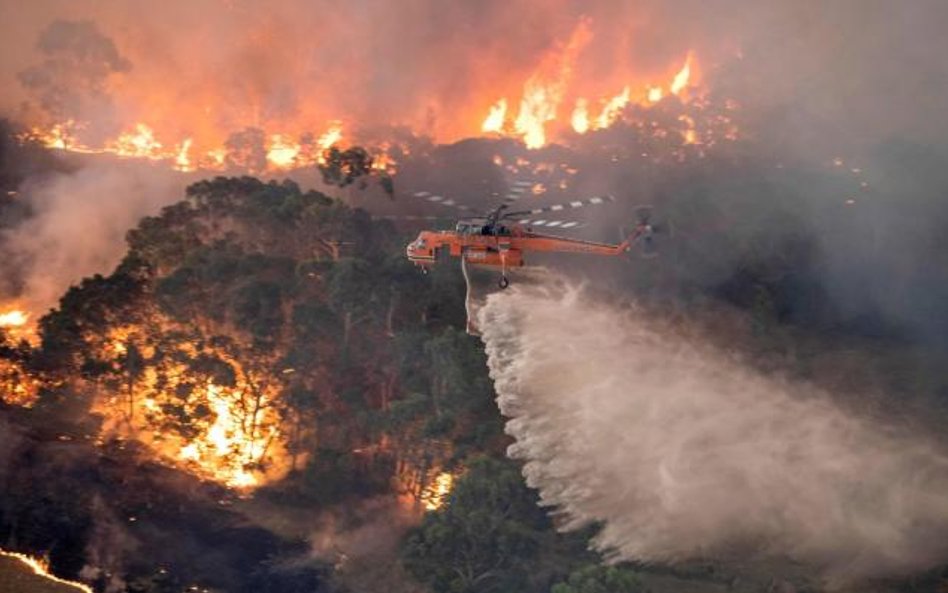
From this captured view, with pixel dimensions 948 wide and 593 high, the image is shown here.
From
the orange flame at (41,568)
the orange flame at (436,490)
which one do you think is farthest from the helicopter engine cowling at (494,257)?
the orange flame at (41,568)

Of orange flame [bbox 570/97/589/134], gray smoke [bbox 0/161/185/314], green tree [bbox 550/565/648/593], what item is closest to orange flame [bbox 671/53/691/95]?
orange flame [bbox 570/97/589/134]

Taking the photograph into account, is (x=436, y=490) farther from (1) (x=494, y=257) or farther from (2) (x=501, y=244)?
(2) (x=501, y=244)

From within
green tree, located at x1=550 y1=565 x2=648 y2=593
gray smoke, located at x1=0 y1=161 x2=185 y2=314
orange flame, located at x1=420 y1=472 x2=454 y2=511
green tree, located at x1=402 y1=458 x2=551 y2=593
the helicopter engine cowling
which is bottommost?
green tree, located at x1=550 y1=565 x2=648 y2=593

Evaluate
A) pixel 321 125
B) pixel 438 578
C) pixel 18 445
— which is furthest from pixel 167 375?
pixel 321 125

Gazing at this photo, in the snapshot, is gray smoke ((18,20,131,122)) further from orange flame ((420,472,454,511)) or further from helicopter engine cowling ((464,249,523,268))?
orange flame ((420,472,454,511))

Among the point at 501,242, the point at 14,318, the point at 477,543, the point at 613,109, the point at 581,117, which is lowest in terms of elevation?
the point at 477,543

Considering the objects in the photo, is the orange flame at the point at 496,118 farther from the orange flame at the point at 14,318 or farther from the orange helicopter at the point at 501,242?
the orange flame at the point at 14,318

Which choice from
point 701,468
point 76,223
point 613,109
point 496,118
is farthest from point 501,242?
point 76,223

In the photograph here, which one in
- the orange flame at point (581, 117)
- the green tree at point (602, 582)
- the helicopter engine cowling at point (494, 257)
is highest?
the orange flame at point (581, 117)
